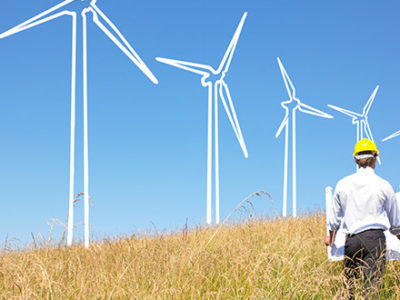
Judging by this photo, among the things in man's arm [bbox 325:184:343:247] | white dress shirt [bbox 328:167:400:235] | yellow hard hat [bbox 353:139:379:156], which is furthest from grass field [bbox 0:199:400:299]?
yellow hard hat [bbox 353:139:379:156]

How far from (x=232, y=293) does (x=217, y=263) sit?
0.80 metres

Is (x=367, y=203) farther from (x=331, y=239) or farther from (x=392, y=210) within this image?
(x=331, y=239)

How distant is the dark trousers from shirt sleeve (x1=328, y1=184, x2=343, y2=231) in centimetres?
33

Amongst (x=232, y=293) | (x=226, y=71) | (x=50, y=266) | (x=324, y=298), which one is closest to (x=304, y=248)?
(x=324, y=298)

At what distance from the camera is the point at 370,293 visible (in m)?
7.52

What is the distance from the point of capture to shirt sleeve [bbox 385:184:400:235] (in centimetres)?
820

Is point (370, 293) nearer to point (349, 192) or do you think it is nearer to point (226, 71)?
point (349, 192)

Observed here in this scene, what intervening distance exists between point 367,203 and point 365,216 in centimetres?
24

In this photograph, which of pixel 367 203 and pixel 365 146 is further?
pixel 365 146

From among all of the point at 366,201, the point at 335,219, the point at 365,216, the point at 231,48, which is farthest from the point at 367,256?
the point at 231,48

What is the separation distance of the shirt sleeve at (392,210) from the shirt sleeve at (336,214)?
0.82 metres

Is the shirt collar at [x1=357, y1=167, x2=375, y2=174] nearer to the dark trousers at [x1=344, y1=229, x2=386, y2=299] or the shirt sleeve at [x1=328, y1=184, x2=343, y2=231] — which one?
the shirt sleeve at [x1=328, y1=184, x2=343, y2=231]

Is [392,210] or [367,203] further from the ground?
[367,203]

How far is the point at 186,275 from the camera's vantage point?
702 centimetres
